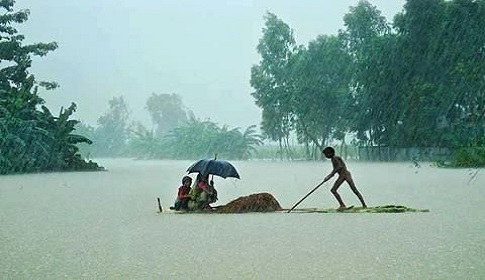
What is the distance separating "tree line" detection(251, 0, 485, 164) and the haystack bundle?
51.0 ft

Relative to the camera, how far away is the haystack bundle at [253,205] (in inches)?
361

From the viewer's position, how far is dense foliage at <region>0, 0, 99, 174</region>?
24.0 metres

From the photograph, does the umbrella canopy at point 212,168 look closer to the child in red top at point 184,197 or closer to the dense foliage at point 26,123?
the child in red top at point 184,197

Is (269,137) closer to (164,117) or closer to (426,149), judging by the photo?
(426,149)

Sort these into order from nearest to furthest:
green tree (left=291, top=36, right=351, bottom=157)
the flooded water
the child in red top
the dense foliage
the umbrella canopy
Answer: the flooded water < the umbrella canopy < the child in red top < the dense foliage < green tree (left=291, top=36, right=351, bottom=157)

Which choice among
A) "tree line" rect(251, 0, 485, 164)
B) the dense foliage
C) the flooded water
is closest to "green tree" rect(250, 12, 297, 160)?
"tree line" rect(251, 0, 485, 164)

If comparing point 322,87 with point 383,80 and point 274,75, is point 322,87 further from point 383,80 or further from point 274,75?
point 383,80

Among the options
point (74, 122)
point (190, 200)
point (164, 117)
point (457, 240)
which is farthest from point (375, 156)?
point (164, 117)

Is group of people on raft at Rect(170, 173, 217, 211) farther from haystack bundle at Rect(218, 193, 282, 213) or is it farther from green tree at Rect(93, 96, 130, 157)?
green tree at Rect(93, 96, 130, 157)

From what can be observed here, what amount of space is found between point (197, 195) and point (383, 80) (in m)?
28.3

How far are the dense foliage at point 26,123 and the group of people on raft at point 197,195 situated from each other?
15394 millimetres

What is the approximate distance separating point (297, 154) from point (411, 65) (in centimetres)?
1657

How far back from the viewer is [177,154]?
57.0 m

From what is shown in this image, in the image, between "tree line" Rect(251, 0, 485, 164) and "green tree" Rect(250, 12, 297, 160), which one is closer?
"tree line" Rect(251, 0, 485, 164)
